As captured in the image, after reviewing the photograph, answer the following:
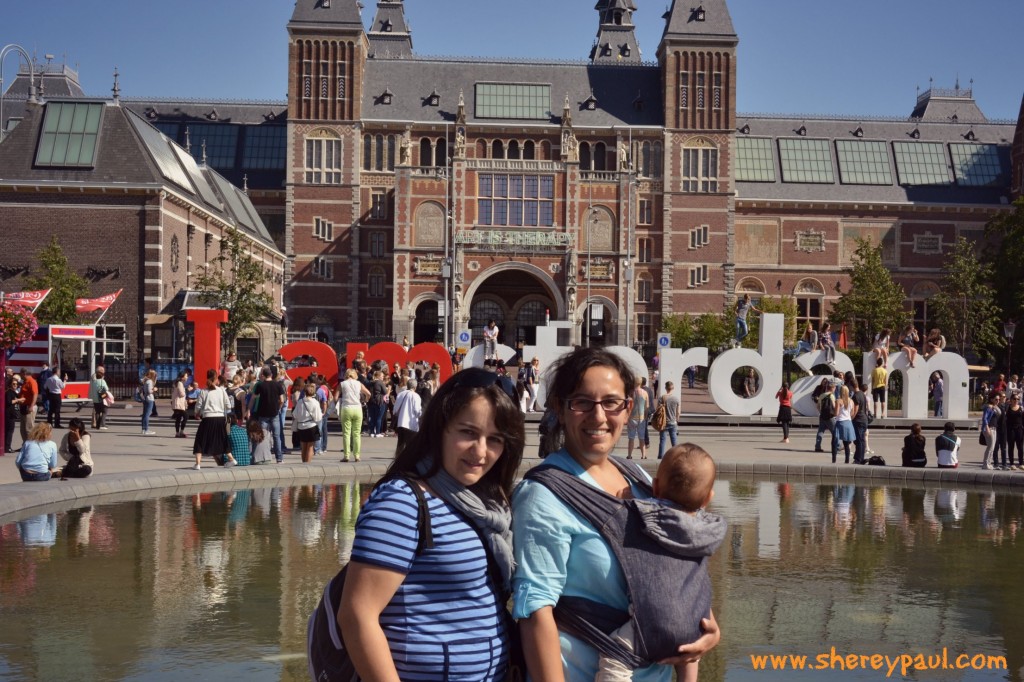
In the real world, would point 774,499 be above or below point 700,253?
below

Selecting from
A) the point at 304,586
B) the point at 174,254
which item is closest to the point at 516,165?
the point at 174,254

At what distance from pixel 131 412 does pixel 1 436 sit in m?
9.86

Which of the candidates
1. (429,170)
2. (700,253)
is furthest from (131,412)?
(700,253)

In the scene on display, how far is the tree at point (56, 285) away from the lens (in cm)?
3319

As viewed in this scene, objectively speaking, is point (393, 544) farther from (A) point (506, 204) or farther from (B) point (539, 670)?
(A) point (506, 204)

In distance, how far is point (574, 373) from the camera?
11.0 ft

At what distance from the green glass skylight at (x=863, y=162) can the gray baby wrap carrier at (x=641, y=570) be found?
2406 inches

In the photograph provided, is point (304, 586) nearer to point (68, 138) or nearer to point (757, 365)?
point (757, 365)

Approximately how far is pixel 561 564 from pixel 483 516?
25 centimetres

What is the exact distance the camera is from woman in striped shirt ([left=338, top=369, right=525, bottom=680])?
2938mm

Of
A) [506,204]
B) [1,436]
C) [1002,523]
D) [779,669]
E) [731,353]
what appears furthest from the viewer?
[506,204]

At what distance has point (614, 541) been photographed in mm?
3078

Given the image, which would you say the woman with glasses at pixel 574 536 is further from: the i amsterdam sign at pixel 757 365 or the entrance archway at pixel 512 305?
the entrance archway at pixel 512 305

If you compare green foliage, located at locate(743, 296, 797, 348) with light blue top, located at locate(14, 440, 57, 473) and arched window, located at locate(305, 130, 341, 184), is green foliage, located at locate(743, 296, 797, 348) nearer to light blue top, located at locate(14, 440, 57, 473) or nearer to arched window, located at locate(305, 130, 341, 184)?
arched window, located at locate(305, 130, 341, 184)
